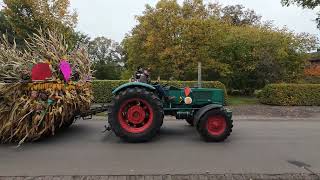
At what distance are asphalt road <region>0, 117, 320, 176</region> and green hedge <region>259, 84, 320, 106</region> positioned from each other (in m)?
7.29

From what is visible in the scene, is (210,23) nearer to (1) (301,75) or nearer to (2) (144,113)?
(1) (301,75)

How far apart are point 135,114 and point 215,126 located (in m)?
1.76

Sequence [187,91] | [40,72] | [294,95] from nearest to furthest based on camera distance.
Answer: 1. [40,72]
2. [187,91]
3. [294,95]

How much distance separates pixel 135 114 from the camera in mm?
8516

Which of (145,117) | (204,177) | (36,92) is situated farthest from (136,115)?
(204,177)

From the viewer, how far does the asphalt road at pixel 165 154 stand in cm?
595

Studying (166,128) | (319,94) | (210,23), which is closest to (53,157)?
(166,128)

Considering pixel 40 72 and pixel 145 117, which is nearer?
pixel 40 72

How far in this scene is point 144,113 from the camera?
8.52 meters

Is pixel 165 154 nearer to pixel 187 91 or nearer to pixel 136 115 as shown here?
pixel 136 115

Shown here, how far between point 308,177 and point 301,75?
1889 centimetres

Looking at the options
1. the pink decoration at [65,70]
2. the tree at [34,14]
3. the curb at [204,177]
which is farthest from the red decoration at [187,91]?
the tree at [34,14]

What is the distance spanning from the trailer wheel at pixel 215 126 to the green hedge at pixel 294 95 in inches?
365

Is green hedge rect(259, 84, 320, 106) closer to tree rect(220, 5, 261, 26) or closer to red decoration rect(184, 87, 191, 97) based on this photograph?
red decoration rect(184, 87, 191, 97)
